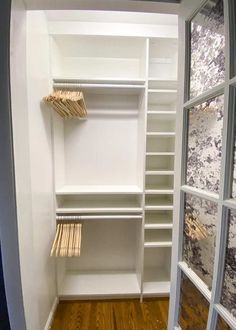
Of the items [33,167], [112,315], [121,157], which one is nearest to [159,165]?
[121,157]

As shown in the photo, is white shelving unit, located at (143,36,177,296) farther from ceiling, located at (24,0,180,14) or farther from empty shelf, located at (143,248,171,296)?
ceiling, located at (24,0,180,14)

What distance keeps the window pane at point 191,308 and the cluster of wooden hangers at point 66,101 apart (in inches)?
53.0

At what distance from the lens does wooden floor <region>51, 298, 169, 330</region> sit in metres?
1.63

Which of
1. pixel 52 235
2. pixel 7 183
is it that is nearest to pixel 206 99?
pixel 7 183

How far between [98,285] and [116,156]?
1.33 meters

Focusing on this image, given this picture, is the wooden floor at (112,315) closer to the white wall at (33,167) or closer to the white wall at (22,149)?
the white wall at (33,167)

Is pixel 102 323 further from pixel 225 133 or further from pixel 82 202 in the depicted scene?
pixel 225 133

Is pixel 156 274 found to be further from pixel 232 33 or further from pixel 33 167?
pixel 232 33

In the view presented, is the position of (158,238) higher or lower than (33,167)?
lower

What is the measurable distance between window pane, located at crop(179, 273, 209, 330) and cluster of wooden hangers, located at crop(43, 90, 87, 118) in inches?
53.0

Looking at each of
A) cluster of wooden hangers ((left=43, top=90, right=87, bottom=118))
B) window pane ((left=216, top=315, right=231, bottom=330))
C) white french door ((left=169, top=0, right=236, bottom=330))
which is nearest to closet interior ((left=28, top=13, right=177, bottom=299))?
cluster of wooden hangers ((left=43, top=90, right=87, bottom=118))

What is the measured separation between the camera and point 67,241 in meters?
1.68

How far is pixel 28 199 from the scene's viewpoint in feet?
3.66

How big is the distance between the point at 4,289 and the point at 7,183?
0.57m
